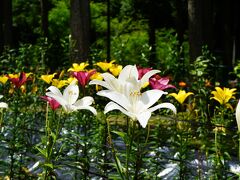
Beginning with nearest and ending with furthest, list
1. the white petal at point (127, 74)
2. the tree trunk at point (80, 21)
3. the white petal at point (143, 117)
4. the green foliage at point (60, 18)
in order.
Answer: the white petal at point (143, 117), the white petal at point (127, 74), the tree trunk at point (80, 21), the green foliage at point (60, 18)

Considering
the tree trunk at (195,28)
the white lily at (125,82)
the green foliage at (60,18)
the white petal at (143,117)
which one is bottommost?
the white petal at (143,117)

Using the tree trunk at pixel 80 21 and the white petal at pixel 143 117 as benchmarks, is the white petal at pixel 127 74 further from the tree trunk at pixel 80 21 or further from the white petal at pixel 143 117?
the tree trunk at pixel 80 21

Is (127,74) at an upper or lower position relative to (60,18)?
lower

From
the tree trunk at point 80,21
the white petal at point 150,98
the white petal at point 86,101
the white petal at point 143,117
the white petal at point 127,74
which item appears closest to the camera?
the white petal at point 143,117

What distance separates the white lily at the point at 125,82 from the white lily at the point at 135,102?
3 cm

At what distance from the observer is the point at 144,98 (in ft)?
5.77

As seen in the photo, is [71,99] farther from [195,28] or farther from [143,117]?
[195,28]

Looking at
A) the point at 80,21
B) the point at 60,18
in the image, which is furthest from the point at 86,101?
the point at 60,18

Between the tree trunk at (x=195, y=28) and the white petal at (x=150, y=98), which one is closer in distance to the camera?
the white petal at (x=150, y=98)

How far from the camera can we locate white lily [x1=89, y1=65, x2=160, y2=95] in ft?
5.86

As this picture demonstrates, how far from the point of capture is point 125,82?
181cm

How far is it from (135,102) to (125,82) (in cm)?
10

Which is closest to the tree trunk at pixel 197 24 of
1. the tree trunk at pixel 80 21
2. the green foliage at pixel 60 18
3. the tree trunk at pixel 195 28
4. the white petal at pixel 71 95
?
the tree trunk at pixel 195 28

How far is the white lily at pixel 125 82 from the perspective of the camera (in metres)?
1.79
